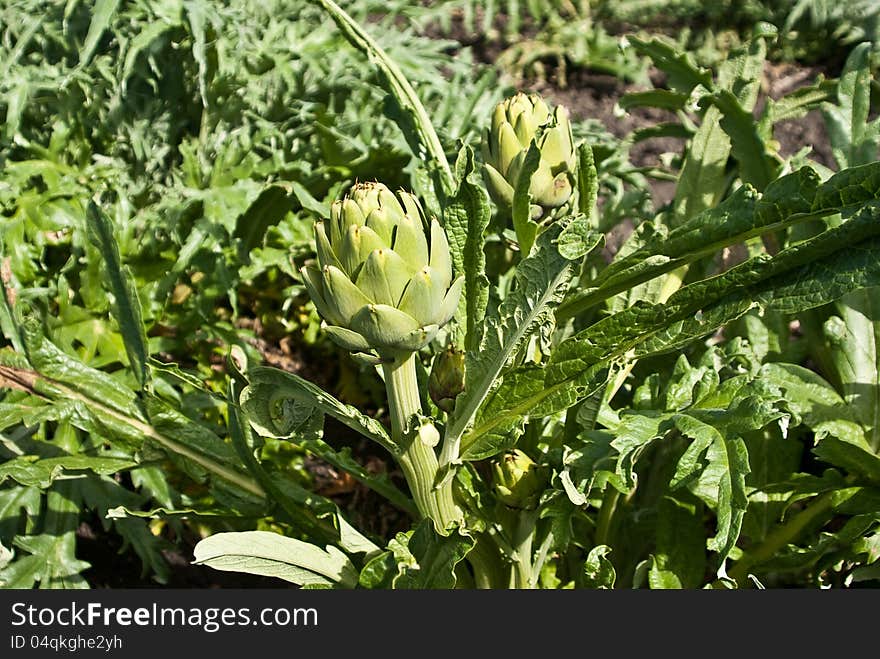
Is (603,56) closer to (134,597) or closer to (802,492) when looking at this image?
(802,492)

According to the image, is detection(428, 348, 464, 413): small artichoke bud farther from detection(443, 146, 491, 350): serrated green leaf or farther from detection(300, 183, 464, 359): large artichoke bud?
detection(300, 183, 464, 359): large artichoke bud

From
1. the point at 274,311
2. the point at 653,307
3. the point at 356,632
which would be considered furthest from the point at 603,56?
Answer: the point at 356,632

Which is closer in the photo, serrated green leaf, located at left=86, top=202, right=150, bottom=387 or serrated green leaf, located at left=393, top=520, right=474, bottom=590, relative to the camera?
serrated green leaf, located at left=393, top=520, right=474, bottom=590

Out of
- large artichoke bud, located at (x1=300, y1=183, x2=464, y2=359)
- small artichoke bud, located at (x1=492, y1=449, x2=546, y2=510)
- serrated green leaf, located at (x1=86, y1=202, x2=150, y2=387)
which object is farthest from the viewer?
serrated green leaf, located at (x1=86, y1=202, x2=150, y2=387)

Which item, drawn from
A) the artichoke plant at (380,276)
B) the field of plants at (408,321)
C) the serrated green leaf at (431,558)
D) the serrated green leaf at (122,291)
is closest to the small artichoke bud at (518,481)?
the field of plants at (408,321)

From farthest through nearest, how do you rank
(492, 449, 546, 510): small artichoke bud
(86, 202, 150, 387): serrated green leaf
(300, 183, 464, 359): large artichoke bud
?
1. (86, 202, 150, 387): serrated green leaf
2. (492, 449, 546, 510): small artichoke bud
3. (300, 183, 464, 359): large artichoke bud

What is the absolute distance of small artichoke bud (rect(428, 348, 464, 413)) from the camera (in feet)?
3.36

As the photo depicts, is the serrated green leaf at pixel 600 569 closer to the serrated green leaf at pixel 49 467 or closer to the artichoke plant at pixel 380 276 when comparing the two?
the artichoke plant at pixel 380 276

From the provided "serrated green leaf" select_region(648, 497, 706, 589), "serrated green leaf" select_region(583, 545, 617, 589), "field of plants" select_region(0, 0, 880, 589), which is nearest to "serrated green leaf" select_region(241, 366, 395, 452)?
"field of plants" select_region(0, 0, 880, 589)

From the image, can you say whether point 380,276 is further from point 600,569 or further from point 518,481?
point 600,569

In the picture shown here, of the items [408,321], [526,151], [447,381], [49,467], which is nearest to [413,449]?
[447,381]

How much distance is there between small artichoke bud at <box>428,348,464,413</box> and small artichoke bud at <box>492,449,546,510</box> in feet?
0.31

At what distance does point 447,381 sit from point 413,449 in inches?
3.3

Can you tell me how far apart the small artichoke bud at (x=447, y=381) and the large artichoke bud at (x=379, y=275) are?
0.15 metres
